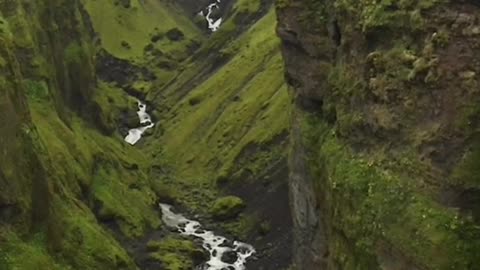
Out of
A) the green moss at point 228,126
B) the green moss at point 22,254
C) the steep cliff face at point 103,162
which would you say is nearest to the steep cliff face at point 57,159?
the green moss at point 22,254

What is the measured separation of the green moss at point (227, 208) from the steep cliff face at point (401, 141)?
213ft

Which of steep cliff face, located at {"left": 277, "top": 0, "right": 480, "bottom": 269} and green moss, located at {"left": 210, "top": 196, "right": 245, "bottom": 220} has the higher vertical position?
steep cliff face, located at {"left": 277, "top": 0, "right": 480, "bottom": 269}

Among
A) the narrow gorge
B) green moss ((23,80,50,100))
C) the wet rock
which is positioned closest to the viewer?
the narrow gorge

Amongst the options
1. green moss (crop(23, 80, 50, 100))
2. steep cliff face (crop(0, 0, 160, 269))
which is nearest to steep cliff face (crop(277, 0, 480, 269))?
steep cliff face (crop(0, 0, 160, 269))

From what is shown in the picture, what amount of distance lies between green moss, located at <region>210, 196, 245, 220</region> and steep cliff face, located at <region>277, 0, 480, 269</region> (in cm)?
6491

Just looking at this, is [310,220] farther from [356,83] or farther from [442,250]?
[442,250]

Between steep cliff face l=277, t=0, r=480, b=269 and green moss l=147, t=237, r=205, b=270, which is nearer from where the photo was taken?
steep cliff face l=277, t=0, r=480, b=269

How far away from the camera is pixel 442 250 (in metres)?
46.3

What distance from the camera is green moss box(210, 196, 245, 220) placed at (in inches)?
5310

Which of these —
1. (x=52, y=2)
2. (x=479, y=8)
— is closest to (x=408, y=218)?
(x=479, y=8)

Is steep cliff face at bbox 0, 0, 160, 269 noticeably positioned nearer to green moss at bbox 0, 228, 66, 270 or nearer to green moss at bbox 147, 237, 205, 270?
green moss at bbox 0, 228, 66, 270

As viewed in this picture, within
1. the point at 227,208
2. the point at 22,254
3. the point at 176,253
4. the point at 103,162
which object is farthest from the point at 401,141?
the point at 227,208

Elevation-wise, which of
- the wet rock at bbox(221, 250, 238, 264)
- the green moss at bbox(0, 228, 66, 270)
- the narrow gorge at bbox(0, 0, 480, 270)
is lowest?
the wet rock at bbox(221, 250, 238, 264)

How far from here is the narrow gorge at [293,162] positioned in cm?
4903
